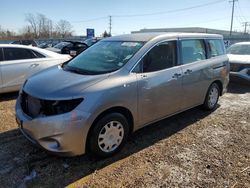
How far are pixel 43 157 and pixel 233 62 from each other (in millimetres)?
7009

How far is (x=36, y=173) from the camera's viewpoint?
3152 mm

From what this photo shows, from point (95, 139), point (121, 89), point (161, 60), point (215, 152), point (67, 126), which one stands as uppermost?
point (161, 60)

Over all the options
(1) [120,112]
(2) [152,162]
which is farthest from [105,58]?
(2) [152,162]

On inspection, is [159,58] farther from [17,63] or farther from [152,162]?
[17,63]

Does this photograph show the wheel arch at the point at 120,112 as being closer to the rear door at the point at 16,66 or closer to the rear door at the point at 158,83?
the rear door at the point at 158,83

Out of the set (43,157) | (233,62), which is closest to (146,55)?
(43,157)

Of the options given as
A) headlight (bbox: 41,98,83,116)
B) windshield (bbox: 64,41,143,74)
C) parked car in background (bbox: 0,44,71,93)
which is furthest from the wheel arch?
parked car in background (bbox: 0,44,71,93)

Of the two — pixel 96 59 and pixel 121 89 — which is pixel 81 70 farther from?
pixel 121 89

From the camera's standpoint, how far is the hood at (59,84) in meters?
3.08

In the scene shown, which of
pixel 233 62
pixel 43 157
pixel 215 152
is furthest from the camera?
pixel 233 62

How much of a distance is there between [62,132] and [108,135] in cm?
68

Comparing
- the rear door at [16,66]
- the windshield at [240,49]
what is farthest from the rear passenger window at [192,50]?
the windshield at [240,49]

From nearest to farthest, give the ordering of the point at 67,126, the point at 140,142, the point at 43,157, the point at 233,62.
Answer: the point at 67,126 < the point at 43,157 < the point at 140,142 < the point at 233,62

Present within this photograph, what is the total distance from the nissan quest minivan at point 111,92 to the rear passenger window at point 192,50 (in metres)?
0.02
